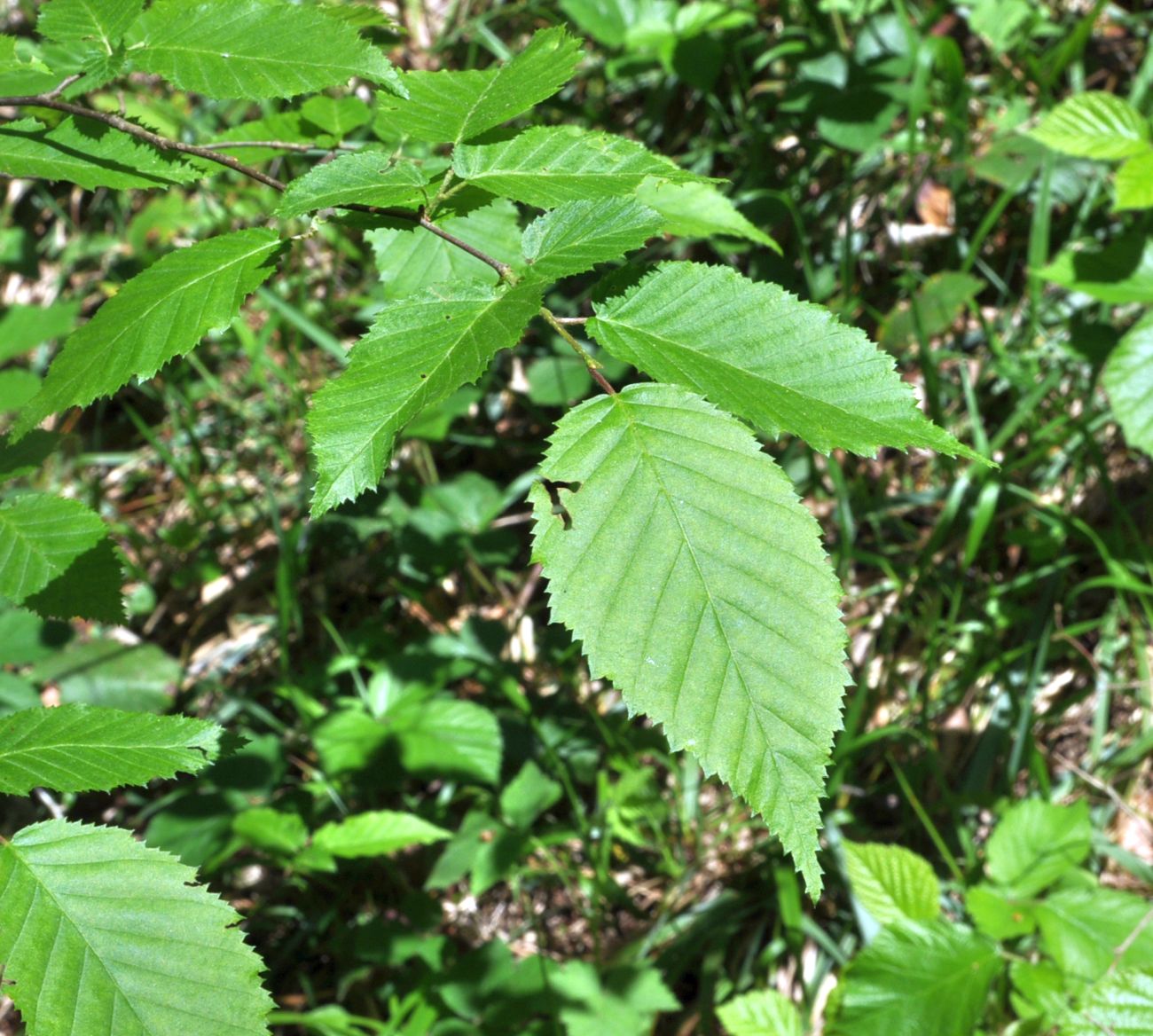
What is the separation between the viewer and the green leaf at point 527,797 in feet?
6.89

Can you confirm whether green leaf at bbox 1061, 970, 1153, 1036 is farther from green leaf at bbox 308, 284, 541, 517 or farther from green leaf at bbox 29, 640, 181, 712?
green leaf at bbox 29, 640, 181, 712

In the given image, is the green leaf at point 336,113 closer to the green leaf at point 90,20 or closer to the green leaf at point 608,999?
the green leaf at point 90,20

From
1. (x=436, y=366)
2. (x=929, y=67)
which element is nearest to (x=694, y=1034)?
(x=436, y=366)

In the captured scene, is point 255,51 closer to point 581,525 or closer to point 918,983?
point 581,525

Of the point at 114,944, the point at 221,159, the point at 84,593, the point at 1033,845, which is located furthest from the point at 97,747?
the point at 1033,845

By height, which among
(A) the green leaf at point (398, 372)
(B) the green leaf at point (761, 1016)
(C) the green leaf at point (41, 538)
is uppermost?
(A) the green leaf at point (398, 372)

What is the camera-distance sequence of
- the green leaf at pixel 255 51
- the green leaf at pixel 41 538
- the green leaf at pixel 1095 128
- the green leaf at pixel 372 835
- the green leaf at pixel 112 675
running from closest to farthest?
the green leaf at pixel 255 51, the green leaf at pixel 41 538, the green leaf at pixel 372 835, the green leaf at pixel 1095 128, the green leaf at pixel 112 675

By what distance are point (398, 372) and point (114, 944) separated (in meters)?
0.53

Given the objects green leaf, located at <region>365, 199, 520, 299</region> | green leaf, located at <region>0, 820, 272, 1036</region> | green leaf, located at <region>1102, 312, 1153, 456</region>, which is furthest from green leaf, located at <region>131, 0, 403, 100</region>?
green leaf, located at <region>1102, 312, 1153, 456</region>

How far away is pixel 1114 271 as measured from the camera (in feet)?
6.81

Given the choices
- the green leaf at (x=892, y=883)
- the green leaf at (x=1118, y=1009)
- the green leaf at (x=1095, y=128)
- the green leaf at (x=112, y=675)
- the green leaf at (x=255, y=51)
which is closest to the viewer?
the green leaf at (x=255, y=51)

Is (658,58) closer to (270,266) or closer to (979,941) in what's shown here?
(270,266)

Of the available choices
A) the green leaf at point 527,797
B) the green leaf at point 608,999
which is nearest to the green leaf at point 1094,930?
the green leaf at point 608,999

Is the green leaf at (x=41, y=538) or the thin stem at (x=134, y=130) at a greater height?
the thin stem at (x=134, y=130)
